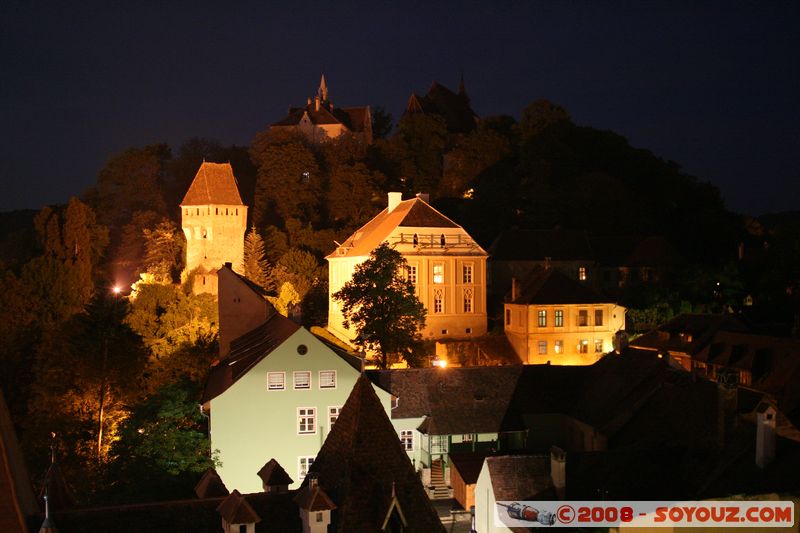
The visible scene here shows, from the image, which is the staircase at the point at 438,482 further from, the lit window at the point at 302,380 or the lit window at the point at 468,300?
the lit window at the point at 468,300

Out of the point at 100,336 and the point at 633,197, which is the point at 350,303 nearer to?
the point at 100,336

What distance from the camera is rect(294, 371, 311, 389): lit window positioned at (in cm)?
3114

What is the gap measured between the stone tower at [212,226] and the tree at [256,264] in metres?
1.14

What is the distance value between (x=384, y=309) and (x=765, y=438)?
75.1 feet

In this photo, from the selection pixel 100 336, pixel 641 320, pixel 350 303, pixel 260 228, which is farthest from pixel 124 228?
pixel 641 320

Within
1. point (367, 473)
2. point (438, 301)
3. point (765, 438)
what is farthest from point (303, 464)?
point (438, 301)

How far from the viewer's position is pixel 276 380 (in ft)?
102

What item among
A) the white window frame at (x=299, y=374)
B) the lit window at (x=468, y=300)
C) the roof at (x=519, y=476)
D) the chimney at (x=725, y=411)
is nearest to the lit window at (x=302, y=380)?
the white window frame at (x=299, y=374)

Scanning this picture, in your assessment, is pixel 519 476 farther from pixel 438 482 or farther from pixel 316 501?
pixel 316 501

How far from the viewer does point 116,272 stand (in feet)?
240

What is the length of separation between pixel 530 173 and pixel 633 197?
963 centimetres

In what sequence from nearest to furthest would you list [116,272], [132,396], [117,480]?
[117,480] < [132,396] < [116,272]

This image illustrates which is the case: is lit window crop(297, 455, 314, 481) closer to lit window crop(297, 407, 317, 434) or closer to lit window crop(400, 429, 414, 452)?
lit window crop(297, 407, 317, 434)

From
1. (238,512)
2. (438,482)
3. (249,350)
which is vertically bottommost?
(438,482)
